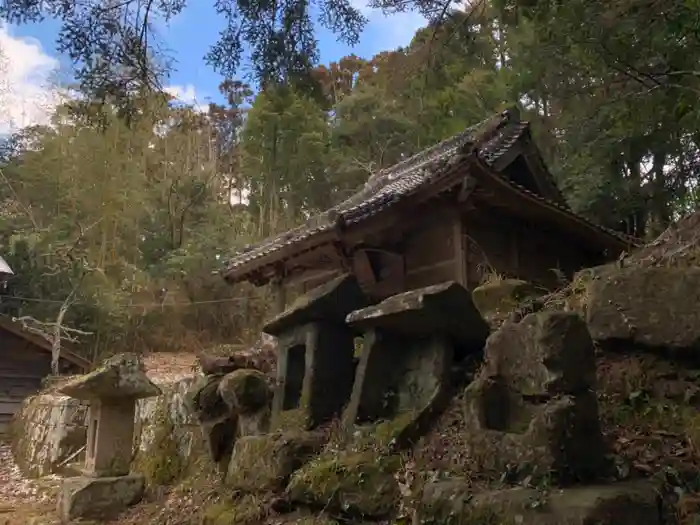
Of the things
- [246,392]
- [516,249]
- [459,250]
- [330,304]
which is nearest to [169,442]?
[246,392]

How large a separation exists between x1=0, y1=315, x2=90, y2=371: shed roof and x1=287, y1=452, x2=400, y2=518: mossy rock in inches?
524

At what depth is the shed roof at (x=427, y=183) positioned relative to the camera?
836 centimetres

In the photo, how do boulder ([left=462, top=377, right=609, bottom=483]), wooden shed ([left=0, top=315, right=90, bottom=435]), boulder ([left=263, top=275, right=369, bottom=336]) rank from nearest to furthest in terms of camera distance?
boulder ([left=462, top=377, right=609, bottom=483])
boulder ([left=263, top=275, right=369, bottom=336])
wooden shed ([left=0, top=315, right=90, bottom=435])

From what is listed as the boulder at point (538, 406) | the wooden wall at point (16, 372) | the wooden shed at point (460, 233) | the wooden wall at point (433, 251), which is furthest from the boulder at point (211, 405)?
the wooden wall at point (16, 372)

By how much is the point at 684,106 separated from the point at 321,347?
400cm

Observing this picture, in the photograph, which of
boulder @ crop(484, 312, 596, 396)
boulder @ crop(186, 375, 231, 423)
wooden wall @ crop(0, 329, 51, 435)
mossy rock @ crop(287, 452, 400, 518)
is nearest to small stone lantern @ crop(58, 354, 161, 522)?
boulder @ crop(186, 375, 231, 423)

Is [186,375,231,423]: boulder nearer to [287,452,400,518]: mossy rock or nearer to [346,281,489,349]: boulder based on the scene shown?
[287,452,400,518]: mossy rock

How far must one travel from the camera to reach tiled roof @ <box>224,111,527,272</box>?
842 centimetres

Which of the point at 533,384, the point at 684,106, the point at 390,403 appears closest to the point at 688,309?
Result: the point at 533,384

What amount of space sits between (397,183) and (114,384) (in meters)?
5.97

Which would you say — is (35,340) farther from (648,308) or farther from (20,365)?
(648,308)

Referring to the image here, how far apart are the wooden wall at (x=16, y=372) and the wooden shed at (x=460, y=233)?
7855 millimetres

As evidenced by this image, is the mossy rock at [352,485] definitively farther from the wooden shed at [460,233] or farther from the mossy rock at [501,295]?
the wooden shed at [460,233]

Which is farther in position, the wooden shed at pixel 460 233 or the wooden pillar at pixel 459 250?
the wooden pillar at pixel 459 250
